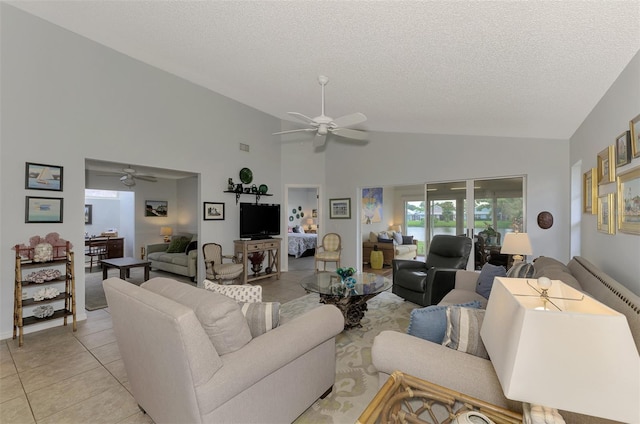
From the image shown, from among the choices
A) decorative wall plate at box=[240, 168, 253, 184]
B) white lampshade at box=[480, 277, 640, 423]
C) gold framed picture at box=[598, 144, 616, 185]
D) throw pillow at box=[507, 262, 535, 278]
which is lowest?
throw pillow at box=[507, 262, 535, 278]

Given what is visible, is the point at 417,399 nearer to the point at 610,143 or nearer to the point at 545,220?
the point at 610,143

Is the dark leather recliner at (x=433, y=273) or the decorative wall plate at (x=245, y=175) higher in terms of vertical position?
the decorative wall plate at (x=245, y=175)

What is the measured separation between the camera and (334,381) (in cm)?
216

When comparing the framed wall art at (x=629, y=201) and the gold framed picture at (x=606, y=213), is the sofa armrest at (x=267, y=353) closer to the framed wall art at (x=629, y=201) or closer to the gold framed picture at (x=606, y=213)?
the framed wall art at (x=629, y=201)

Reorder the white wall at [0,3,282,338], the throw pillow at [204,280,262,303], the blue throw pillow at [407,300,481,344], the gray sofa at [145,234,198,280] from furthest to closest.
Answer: the gray sofa at [145,234,198,280]
the white wall at [0,3,282,338]
the throw pillow at [204,280,262,303]
the blue throw pillow at [407,300,481,344]

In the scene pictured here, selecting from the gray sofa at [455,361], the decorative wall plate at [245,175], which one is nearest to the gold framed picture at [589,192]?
the gray sofa at [455,361]

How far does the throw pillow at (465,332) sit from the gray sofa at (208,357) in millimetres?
780

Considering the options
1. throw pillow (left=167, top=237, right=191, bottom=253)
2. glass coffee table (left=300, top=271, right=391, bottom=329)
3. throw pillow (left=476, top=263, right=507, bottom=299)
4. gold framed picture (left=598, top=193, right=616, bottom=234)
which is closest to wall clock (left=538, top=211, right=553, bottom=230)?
gold framed picture (left=598, top=193, right=616, bottom=234)

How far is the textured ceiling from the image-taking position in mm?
1857

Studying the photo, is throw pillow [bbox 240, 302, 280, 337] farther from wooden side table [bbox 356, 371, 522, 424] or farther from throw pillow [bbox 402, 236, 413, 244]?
throw pillow [bbox 402, 236, 413, 244]

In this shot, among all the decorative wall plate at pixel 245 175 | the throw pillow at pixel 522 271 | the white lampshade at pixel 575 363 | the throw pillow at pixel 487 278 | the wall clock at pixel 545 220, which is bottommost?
the throw pillow at pixel 487 278

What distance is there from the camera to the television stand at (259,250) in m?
5.42

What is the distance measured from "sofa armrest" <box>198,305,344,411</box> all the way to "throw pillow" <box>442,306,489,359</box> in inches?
29.7

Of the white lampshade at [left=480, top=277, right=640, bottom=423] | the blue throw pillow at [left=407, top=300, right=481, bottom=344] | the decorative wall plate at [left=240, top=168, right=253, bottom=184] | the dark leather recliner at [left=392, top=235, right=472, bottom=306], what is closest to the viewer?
the white lampshade at [left=480, top=277, right=640, bottom=423]
